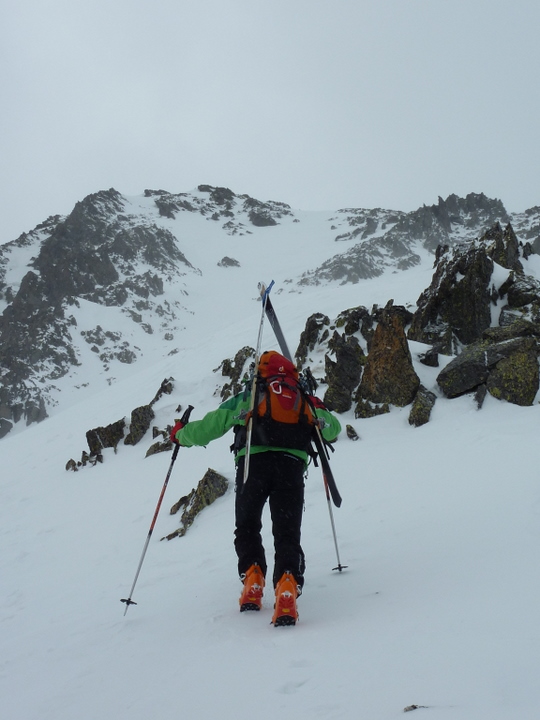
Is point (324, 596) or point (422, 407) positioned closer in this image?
point (324, 596)

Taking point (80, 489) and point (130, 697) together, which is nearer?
point (130, 697)

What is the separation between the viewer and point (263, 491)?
12.4ft

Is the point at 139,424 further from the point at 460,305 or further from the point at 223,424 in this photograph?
the point at 223,424

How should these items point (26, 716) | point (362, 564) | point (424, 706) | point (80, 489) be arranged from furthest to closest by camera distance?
point (80, 489) → point (362, 564) → point (26, 716) → point (424, 706)

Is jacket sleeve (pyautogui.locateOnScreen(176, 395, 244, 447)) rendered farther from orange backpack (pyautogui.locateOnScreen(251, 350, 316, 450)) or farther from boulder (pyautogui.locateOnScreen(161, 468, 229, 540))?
boulder (pyautogui.locateOnScreen(161, 468, 229, 540))

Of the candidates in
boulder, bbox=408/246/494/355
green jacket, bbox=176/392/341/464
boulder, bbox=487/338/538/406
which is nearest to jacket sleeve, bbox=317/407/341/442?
green jacket, bbox=176/392/341/464

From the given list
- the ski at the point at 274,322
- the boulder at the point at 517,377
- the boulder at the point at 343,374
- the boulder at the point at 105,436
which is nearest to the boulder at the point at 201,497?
the boulder at the point at 343,374

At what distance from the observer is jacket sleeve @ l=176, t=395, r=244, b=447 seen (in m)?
4.01

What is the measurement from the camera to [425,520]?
4953mm

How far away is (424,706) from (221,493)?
6879 mm

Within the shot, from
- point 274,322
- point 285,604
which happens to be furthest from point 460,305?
point 285,604

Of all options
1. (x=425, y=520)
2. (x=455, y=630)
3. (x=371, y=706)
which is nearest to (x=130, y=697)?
(x=371, y=706)

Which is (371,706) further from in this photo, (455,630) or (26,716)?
(26,716)

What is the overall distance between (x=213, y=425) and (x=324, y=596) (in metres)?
1.71
